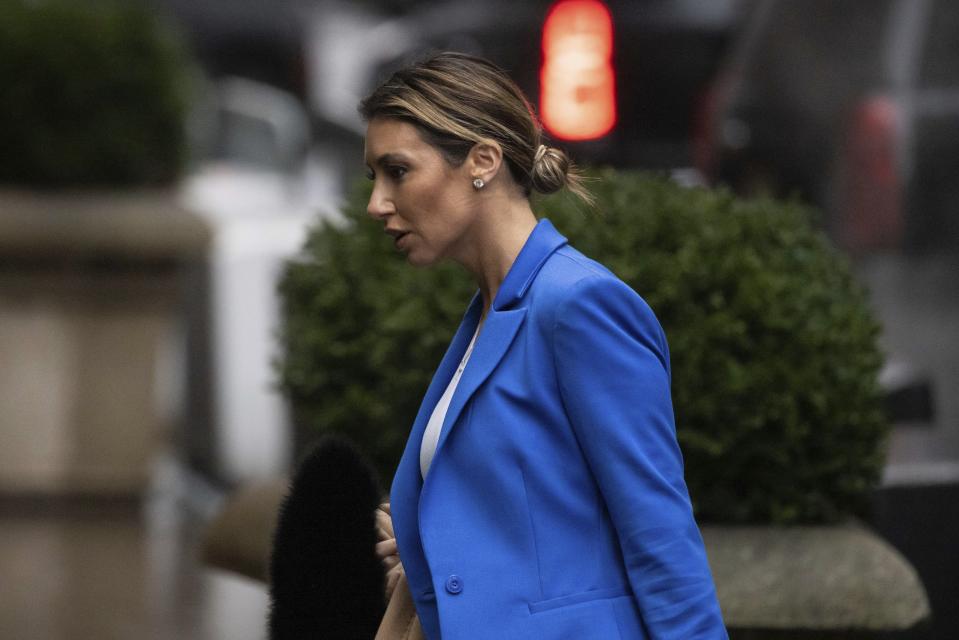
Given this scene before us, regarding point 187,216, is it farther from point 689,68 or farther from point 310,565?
point 310,565

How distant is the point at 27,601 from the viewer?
6629 millimetres

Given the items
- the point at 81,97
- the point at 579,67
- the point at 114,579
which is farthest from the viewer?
the point at 579,67

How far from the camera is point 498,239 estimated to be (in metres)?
2.59

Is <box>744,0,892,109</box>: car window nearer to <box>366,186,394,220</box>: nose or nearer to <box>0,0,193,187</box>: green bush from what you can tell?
<box>0,0,193,187</box>: green bush

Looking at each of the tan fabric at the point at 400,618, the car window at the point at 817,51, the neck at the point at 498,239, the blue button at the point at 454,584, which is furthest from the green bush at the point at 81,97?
the blue button at the point at 454,584

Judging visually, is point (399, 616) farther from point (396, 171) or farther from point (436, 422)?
point (396, 171)

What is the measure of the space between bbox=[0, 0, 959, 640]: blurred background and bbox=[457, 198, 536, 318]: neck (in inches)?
79.5

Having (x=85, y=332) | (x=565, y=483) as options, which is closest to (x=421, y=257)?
(x=565, y=483)

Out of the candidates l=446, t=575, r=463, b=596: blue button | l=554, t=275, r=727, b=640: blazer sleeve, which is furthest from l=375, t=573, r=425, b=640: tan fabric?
l=554, t=275, r=727, b=640: blazer sleeve

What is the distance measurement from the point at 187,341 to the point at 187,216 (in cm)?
187

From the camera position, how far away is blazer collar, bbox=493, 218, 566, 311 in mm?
2498

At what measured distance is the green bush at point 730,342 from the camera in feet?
12.7

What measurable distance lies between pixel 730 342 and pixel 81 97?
563 centimetres

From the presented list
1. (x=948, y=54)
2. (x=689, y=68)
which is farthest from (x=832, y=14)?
(x=689, y=68)
